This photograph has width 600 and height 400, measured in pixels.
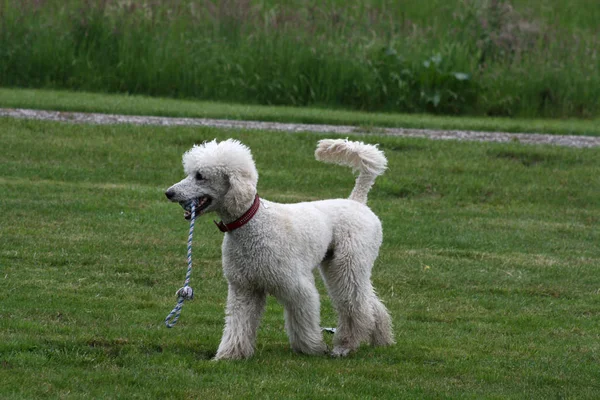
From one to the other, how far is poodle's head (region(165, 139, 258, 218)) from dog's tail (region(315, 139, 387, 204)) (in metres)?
1.20

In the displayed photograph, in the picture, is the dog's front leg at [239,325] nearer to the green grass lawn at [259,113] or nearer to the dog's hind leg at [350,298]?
the dog's hind leg at [350,298]

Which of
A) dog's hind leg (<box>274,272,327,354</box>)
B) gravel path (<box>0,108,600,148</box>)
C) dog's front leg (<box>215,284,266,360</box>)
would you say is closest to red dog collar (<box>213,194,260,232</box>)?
dog's front leg (<box>215,284,266,360</box>)

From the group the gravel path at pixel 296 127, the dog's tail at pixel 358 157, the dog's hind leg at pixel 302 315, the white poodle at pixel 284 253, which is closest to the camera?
the white poodle at pixel 284 253

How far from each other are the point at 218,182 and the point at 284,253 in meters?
0.66

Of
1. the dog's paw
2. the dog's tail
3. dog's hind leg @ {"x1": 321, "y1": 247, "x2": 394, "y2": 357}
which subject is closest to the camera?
the dog's paw

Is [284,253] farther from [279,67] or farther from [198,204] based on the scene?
[279,67]

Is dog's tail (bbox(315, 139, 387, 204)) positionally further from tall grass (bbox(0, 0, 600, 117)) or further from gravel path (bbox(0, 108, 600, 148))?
tall grass (bbox(0, 0, 600, 117))

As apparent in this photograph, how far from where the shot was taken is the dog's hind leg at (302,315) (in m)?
7.07

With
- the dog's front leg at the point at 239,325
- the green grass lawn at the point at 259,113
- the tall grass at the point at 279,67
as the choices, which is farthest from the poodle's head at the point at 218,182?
the tall grass at the point at 279,67

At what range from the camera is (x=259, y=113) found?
1783 centimetres

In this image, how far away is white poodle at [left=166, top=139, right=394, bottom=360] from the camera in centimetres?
683

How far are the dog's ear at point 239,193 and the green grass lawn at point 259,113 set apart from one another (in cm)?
1007

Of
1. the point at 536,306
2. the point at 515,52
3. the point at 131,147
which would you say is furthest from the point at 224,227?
the point at 515,52

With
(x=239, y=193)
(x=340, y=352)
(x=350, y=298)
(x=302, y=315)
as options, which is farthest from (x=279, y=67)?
(x=239, y=193)
